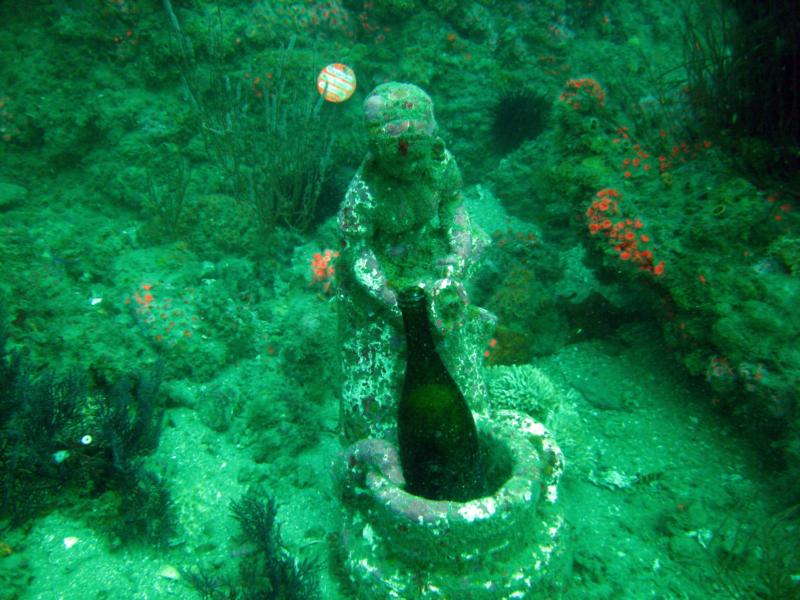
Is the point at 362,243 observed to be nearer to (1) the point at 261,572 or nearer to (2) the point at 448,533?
(2) the point at 448,533

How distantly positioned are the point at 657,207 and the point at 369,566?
3885 mm

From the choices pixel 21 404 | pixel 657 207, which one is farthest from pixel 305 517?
pixel 657 207

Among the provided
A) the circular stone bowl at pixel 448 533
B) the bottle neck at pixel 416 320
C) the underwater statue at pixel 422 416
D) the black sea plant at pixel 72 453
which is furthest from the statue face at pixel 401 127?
the black sea plant at pixel 72 453

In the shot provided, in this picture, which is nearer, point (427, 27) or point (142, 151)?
point (142, 151)

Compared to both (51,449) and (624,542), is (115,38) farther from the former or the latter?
(624,542)

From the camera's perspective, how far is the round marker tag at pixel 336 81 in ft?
23.2

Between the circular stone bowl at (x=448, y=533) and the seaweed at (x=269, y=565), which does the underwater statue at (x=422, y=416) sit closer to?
the circular stone bowl at (x=448, y=533)

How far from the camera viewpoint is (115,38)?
703 centimetres

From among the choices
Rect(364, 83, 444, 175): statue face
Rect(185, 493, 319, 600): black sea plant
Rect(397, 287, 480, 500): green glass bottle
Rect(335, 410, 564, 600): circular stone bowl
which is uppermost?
Rect(364, 83, 444, 175): statue face

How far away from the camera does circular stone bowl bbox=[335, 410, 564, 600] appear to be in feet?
6.72

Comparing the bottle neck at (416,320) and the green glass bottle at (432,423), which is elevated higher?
the bottle neck at (416,320)

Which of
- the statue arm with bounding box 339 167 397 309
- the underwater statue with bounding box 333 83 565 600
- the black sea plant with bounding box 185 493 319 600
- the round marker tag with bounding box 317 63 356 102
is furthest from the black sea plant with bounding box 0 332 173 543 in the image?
the round marker tag with bounding box 317 63 356 102

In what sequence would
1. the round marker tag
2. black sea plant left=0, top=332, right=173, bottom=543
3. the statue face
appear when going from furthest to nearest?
the round marker tag
black sea plant left=0, top=332, right=173, bottom=543
the statue face

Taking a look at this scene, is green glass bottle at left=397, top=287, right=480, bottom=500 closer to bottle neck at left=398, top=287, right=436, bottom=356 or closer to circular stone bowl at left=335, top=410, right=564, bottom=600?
bottle neck at left=398, top=287, right=436, bottom=356
